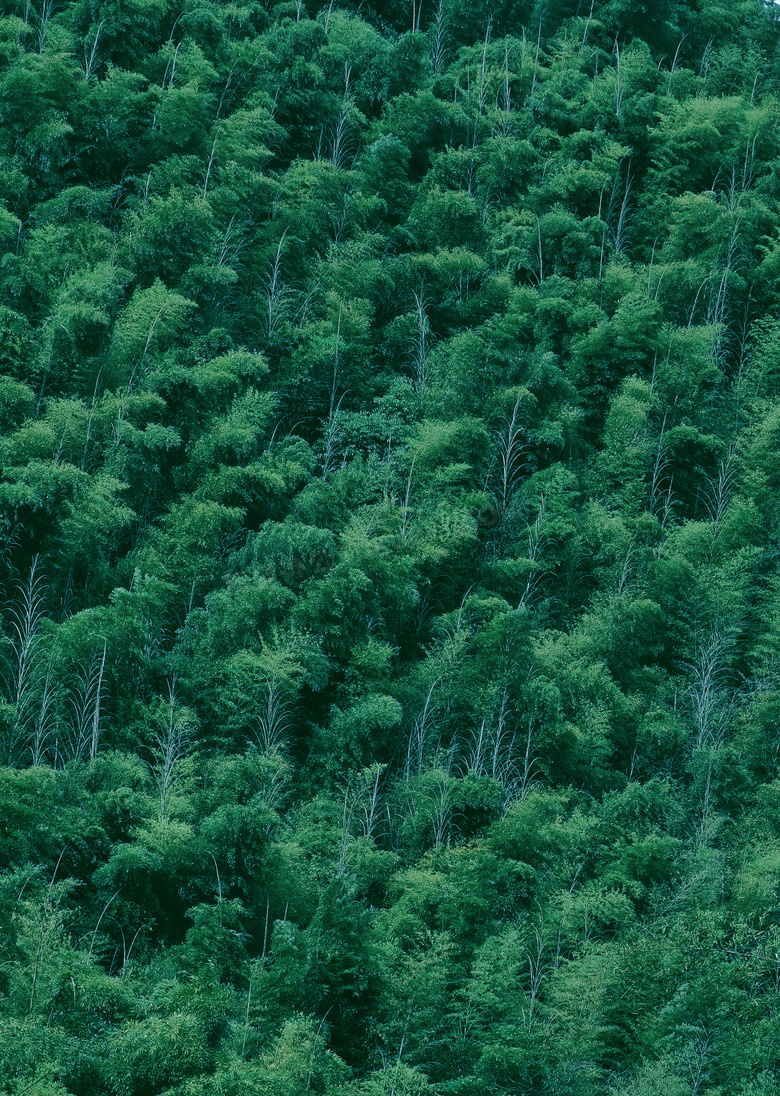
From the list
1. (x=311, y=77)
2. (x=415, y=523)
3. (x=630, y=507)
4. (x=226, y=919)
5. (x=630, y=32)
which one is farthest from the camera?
(x=630, y=32)

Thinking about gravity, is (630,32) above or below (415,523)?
above

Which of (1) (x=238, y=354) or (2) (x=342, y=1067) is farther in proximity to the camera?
(1) (x=238, y=354)

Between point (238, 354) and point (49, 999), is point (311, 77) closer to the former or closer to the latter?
point (238, 354)

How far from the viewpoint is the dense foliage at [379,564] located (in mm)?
9750

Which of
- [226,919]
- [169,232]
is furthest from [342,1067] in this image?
[169,232]

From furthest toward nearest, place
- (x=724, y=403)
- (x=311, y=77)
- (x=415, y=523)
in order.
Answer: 1. (x=311, y=77)
2. (x=724, y=403)
3. (x=415, y=523)

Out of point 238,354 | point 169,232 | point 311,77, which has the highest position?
point 311,77

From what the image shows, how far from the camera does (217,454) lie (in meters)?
13.5

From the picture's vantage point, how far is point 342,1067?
29.6 ft

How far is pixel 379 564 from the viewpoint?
1248 cm

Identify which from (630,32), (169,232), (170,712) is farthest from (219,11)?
(170,712)

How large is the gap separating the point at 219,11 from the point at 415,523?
338 inches

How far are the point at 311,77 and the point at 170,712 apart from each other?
9610 millimetres

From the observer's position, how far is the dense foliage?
9.75 metres
